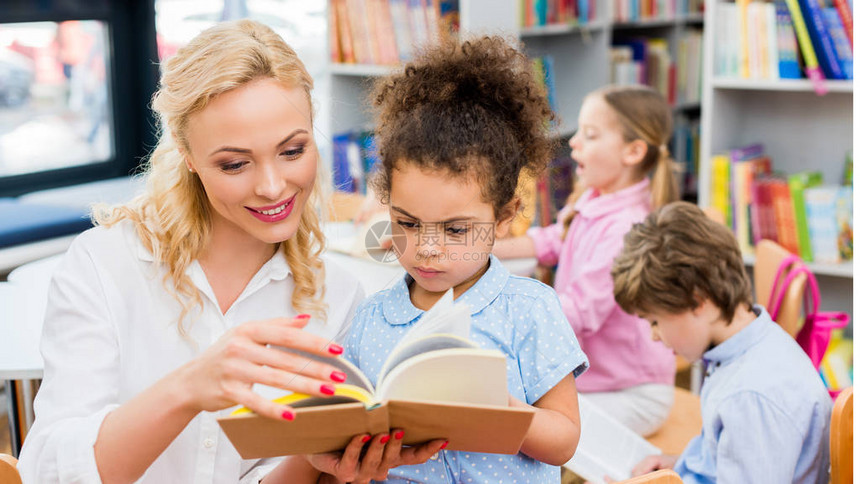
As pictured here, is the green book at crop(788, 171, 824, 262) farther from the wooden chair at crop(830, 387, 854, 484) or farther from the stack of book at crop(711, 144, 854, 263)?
the wooden chair at crop(830, 387, 854, 484)

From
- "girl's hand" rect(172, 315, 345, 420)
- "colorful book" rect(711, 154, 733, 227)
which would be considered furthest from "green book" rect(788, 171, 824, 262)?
"girl's hand" rect(172, 315, 345, 420)

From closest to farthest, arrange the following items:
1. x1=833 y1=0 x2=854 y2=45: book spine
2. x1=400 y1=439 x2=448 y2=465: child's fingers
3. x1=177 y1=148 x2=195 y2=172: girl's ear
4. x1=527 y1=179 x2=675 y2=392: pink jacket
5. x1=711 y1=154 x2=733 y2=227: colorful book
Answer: x1=400 y1=439 x2=448 y2=465: child's fingers → x1=177 y1=148 x2=195 y2=172: girl's ear → x1=527 y1=179 x2=675 y2=392: pink jacket → x1=833 y1=0 x2=854 y2=45: book spine → x1=711 y1=154 x2=733 y2=227: colorful book

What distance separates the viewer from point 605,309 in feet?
6.61

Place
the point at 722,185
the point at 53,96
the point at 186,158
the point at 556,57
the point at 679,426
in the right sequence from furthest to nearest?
the point at 53,96 < the point at 556,57 < the point at 722,185 < the point at 679,426 < the point at 186,158

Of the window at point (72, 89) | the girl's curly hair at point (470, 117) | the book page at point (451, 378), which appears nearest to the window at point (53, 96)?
the window at point (72, 89)

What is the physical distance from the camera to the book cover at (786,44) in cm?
252

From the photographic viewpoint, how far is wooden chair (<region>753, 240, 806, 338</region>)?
1867 mm

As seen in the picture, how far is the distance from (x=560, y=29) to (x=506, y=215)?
2270mm

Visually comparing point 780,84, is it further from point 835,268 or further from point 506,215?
point 506,215

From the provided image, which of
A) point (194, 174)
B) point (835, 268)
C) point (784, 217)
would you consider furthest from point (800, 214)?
point (194, 174)

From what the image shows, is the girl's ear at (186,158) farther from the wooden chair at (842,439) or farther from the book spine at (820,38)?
the book spine at (820,38)

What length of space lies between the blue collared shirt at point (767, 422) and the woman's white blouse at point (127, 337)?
63 centimetres

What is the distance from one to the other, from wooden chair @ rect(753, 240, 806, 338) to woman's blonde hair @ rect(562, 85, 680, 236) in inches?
11.0

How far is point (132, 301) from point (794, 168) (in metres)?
2.38
